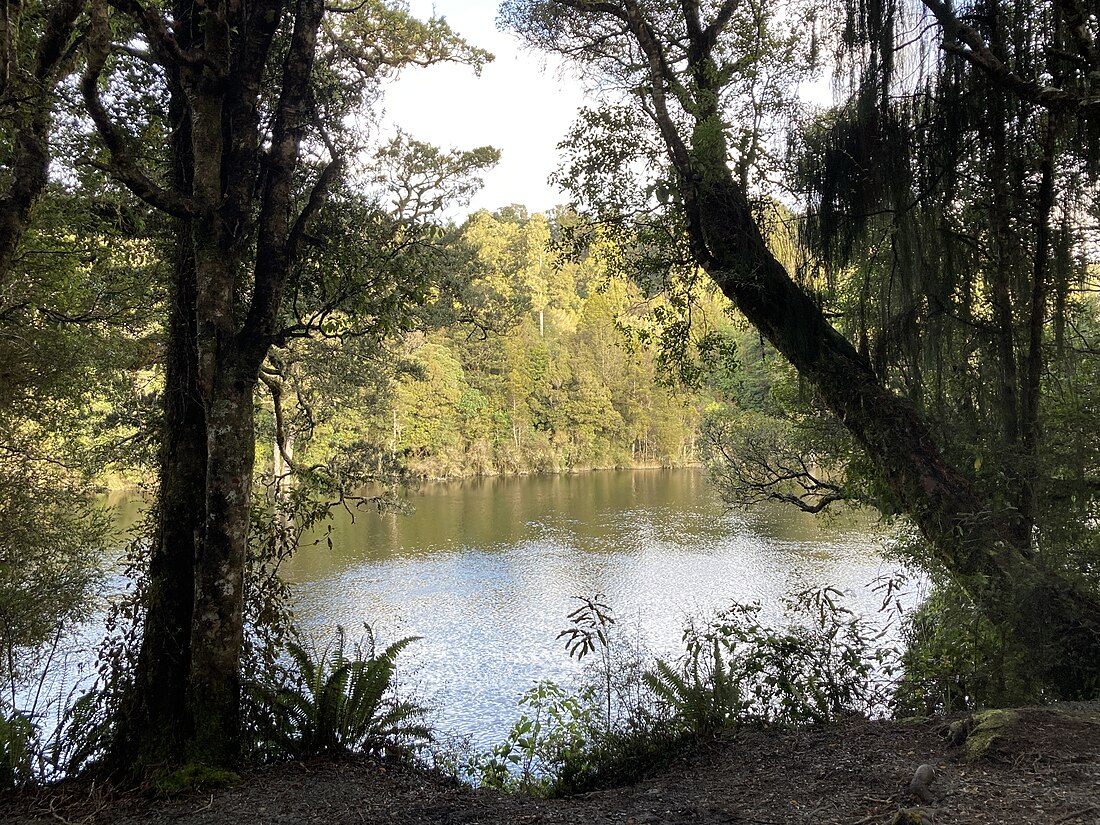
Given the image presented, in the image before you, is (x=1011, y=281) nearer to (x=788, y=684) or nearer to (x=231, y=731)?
(x=788, y=684)

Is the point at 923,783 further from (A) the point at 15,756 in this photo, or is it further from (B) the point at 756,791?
(A) the point at 15,756

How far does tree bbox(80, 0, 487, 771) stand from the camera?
11.7 ft

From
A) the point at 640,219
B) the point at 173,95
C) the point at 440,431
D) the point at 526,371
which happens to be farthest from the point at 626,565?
the point at 526,371

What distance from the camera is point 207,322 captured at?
148 inches

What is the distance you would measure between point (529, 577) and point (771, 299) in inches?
466

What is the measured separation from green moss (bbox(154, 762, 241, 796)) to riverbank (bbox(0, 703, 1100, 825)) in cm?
7

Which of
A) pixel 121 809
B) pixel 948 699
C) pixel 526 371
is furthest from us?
pixel 526 371

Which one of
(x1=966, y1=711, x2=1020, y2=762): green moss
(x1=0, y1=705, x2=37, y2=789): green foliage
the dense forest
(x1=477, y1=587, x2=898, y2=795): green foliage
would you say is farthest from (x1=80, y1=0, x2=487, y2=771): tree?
the dense forest

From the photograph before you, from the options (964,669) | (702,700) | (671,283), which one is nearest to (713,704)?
(702,700)

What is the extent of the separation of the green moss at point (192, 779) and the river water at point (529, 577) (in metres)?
5.04

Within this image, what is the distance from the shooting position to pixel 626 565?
55.8ft

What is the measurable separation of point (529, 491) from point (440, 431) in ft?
19.2

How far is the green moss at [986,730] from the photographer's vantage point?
267 centimetres

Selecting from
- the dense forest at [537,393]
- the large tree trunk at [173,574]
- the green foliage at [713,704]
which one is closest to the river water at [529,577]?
the green foliage at [713,704]
